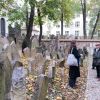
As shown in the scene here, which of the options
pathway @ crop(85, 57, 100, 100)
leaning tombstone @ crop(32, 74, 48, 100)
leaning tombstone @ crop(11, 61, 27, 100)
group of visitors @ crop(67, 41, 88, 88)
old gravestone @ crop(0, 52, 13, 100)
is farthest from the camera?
group of visitors @ crop(67, 41, 88, 88)

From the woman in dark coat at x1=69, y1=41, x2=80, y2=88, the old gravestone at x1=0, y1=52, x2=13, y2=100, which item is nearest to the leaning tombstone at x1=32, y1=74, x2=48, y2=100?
the old gravestone at x1=0, y1=52, x2=13, y2=100

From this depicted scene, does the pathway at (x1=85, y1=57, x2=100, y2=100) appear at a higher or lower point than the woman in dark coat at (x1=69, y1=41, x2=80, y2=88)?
lower

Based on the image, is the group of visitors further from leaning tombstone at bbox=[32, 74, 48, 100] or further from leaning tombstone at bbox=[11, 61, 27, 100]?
leaning tombstone at bbox=[11, 61, 27, 100]

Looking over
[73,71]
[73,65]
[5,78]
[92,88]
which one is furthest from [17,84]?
[92,88]

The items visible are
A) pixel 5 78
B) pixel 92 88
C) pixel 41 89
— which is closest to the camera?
pixel 5 78

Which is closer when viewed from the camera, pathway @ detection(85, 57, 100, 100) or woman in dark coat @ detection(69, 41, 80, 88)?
pathway @ detection(85, 57, 100, 100)

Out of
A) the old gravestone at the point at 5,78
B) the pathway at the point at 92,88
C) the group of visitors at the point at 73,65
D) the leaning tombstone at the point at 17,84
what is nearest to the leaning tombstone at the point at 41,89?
the leaning tombstone at the point at 17,84

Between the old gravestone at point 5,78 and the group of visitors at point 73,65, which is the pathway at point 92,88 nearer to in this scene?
the group of visitors at point 73,65

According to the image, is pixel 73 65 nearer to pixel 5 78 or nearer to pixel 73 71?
pixel 73 71

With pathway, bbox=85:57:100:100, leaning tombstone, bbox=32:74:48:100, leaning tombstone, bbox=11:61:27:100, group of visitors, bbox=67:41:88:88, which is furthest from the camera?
group of visitors, bbox=67:41:88:88

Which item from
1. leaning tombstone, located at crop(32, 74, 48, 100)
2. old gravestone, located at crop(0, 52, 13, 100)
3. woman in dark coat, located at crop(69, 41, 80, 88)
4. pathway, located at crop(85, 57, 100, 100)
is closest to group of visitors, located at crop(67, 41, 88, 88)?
woman in dark coat, located at crop(69, 41, 80, 88)

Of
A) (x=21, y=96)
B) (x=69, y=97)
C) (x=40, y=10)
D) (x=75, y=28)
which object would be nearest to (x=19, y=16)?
(x=40, y=10)

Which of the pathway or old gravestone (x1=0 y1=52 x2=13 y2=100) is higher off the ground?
old gravestone (x1=0 y1=52 x2=13 y2=100)

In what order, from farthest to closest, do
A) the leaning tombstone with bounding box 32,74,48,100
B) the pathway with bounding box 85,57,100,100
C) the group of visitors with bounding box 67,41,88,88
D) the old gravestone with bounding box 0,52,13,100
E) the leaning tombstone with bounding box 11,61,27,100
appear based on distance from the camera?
the group of visitors with bounding box 67,41,88,88 < the pathway with bounding box 85,57,100,100 < the leaning tombstone with bounding box 32,74,48,100 < the leaning tombstone with bounding box 11,61,27,100 < the old gravestone with bounding box 0,52,13,100
